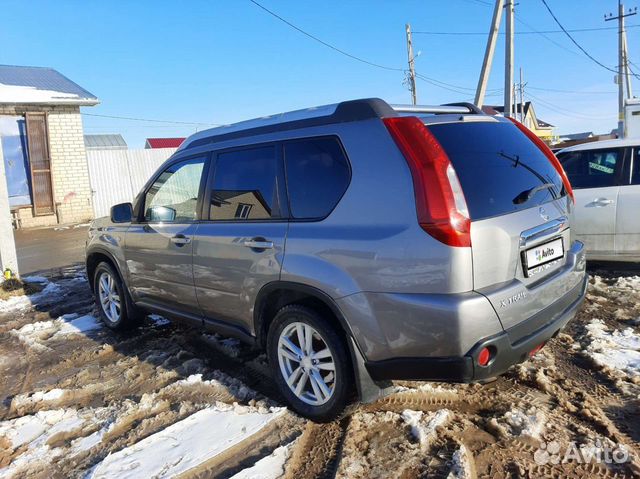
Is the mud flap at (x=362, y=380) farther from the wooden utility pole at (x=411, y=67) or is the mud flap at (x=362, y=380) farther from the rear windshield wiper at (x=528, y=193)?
the wooden utility pole at (x=411, y=67)

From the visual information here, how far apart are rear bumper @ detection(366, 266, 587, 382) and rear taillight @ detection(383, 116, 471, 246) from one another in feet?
1.85

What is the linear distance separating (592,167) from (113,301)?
18.6 ft

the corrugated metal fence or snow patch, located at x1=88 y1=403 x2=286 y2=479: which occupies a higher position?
the corrugated metal fence

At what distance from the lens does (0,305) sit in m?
6.74

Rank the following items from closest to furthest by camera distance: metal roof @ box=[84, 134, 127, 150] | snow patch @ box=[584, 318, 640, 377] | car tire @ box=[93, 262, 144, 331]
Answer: snow patch @ box=[584, 318, 640, 377], car tire @ box=[93, 262, 144, 331], metal roof @ box=[84, 134, 127, 150]

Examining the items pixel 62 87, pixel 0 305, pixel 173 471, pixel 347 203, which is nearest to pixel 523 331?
pixel 347 203

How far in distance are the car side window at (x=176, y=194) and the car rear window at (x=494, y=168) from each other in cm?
210

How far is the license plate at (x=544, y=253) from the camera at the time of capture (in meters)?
2.74

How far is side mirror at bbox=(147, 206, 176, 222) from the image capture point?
4.29 metres

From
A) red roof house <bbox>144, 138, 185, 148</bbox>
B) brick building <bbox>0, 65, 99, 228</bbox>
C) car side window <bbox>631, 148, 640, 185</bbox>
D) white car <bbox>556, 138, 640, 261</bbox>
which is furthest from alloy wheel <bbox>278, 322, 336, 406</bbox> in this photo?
red roof house <bbox>144, 138, 185, 148</bbox>

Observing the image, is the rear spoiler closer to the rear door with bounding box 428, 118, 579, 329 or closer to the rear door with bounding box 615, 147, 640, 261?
the rear door with bounding box 428, 118, 579, 329

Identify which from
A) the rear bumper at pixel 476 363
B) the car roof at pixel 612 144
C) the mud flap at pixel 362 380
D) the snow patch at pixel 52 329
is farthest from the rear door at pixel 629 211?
the snow patch at pixel 52 329

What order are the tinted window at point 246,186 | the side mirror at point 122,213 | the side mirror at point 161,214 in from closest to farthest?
the tinted window at point 246,186 → the side mirror at point 161,214 → the side mirror at point 122,213

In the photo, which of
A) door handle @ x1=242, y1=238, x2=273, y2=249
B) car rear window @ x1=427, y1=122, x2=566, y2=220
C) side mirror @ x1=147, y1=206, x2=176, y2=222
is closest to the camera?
car rear window @ x1=427, y1=122, x2=566, y2=220
